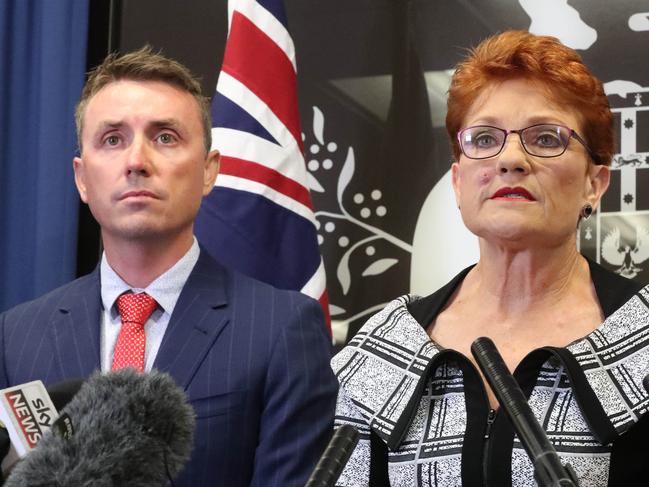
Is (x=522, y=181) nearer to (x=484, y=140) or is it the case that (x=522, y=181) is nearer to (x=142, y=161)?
(x=484, y=140)

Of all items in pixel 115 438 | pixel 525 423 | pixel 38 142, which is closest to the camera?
pixel 525 423

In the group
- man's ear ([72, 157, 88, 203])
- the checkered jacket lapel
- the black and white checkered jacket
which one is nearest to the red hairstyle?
the black and white checkered jacket

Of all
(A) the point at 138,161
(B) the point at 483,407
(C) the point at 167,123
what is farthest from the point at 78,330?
(B) the point at 483,407

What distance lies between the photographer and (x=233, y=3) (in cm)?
318

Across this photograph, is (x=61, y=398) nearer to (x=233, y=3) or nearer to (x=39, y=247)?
(x=233, y=3)

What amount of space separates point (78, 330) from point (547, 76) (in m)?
1.07

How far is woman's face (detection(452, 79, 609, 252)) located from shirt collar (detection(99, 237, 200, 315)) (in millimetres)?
644

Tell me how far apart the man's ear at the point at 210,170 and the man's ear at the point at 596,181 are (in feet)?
2.82

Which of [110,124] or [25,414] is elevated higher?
[110,124]

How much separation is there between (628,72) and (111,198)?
1.53 meters

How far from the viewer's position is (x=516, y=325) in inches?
79.7

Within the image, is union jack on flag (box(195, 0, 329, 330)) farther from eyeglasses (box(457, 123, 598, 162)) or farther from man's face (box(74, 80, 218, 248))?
eyeglasses (box(457, 123, 598, 162))

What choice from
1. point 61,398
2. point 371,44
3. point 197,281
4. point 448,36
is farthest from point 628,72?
point 61,398

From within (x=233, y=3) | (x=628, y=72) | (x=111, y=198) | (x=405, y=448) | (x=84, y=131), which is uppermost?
(x=233, y=3)
